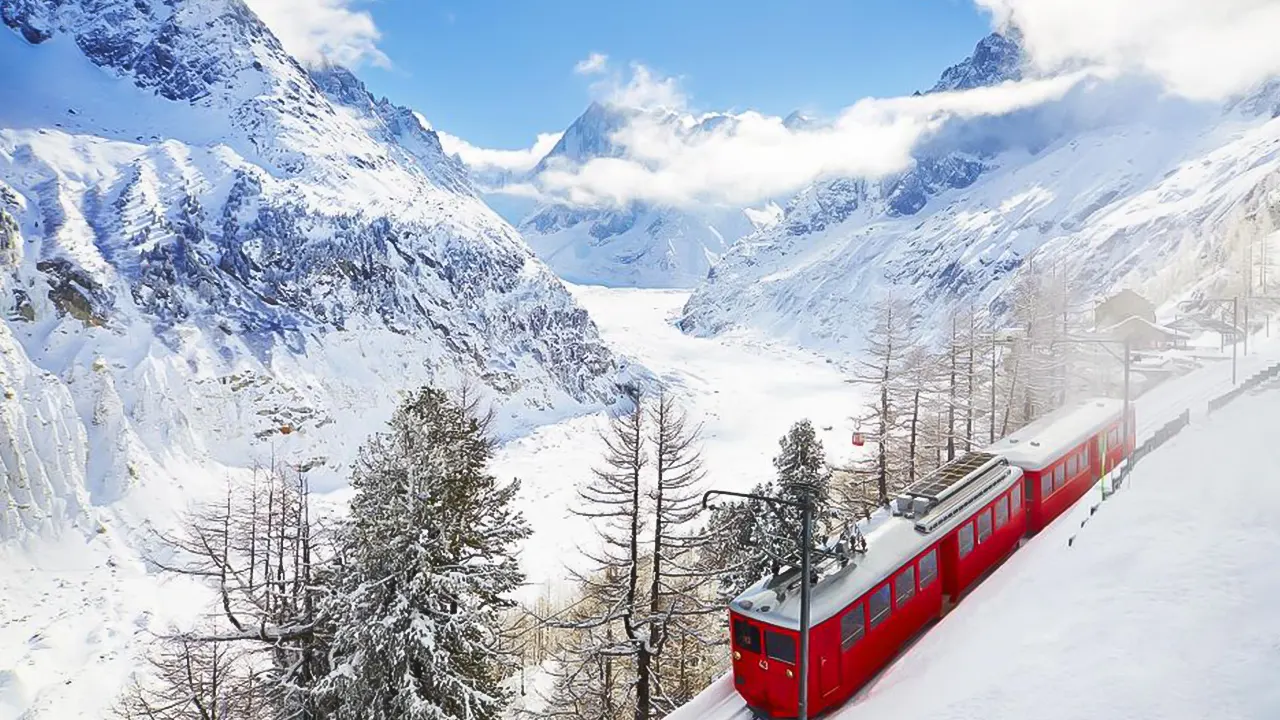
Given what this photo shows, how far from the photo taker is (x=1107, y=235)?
535 feet

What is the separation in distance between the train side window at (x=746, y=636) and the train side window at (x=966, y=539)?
6.94 metres

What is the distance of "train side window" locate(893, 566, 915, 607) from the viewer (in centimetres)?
1516

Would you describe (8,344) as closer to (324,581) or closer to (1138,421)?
(324,581)

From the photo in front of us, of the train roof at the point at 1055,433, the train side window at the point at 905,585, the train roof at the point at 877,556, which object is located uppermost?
the train roof at the point at 1055,433

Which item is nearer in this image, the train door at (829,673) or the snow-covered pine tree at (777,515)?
the train door at (829,673)

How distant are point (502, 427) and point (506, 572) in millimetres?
63796

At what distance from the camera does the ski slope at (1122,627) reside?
10.9m

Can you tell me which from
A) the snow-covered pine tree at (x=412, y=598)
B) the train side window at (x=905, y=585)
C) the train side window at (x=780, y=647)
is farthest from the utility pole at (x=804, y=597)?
the snow-covered pine tree at (x=412, y=598)

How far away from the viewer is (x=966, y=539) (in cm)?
1766

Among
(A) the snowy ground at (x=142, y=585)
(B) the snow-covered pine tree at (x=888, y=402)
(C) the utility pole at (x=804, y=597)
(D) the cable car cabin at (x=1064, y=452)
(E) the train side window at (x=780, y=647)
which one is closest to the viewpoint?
(C) the utility pole at (x=804, y=597)

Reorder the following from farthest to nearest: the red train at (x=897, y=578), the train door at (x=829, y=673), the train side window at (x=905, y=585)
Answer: the train side window at (x=905, y=585)
the red train at (x=897, y=578)
the train door at (x=829, y=673)

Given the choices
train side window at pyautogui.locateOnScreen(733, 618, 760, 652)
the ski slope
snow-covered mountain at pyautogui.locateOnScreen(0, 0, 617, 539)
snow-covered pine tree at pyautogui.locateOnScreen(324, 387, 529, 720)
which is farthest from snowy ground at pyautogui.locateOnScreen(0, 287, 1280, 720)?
snow-covered pine tree at pyautogui.locateOnScreen(324, 387, 529, 720)

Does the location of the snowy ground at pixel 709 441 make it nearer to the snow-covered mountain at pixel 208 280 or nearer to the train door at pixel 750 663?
the snow-covered mountain at pixel 208 280

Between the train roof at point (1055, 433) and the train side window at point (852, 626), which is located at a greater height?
the train roof at point (1055, 433)
